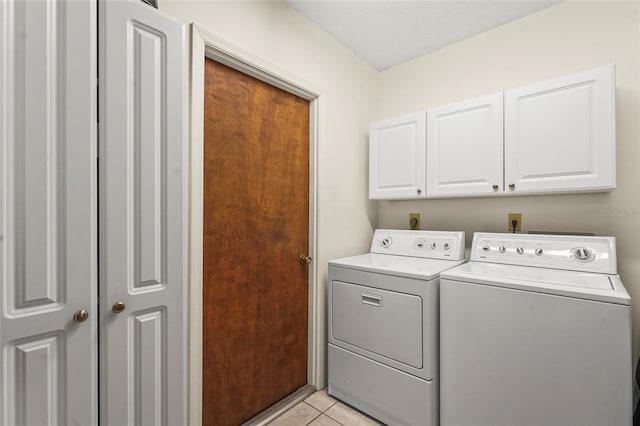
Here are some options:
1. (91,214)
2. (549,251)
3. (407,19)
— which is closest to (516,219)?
(549,251)

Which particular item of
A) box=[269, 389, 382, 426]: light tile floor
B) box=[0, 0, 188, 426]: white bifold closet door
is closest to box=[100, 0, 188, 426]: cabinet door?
box=[0, 0, 188, 426]: white bifold closet door

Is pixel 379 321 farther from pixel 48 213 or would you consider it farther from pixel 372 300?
pixel 48 213

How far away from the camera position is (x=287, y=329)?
2.03 m

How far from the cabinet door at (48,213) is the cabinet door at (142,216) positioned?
0.04 metres

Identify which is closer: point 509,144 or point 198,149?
point 198,149

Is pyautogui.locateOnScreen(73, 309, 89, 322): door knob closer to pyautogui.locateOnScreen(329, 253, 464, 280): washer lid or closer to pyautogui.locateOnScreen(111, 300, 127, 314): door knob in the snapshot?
pyautogui.locateOnScreen(111, 300, 127, 314): door knob

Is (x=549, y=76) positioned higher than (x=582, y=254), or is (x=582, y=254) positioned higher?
(x=549, y=76)

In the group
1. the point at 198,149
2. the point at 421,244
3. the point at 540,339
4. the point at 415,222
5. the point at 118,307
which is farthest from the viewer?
the point at 415,222

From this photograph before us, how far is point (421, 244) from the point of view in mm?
2188

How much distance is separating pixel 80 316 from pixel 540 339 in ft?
5.62

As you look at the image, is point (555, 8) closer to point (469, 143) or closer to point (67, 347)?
point (469, 143)

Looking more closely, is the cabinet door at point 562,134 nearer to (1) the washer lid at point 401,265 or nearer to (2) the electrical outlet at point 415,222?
(1) the washer lid at point 401,265

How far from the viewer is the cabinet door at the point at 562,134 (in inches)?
60.0

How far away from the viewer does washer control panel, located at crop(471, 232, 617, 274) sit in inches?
61.9
